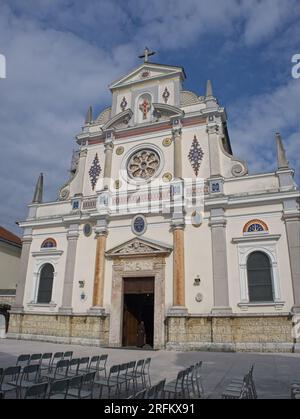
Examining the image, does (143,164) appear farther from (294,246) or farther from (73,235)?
(294,246)

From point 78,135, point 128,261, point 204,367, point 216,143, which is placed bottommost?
point 204,367

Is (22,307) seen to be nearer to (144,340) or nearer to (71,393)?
(144,340)

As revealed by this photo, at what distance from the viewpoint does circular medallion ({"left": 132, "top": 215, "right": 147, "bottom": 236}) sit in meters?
19.6

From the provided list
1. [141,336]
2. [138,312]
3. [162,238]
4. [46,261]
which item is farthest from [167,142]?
[141,336]

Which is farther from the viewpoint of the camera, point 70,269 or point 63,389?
point 70,269

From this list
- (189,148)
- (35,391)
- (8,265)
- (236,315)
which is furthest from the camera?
(8,265)

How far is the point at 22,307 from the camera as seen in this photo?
2109 cm

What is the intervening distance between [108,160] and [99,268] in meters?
7.40

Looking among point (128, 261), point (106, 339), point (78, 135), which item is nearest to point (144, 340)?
point (106, 339)

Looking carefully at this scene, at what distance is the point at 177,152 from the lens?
20312 millimetres

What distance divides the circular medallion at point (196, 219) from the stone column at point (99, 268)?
547 cm
